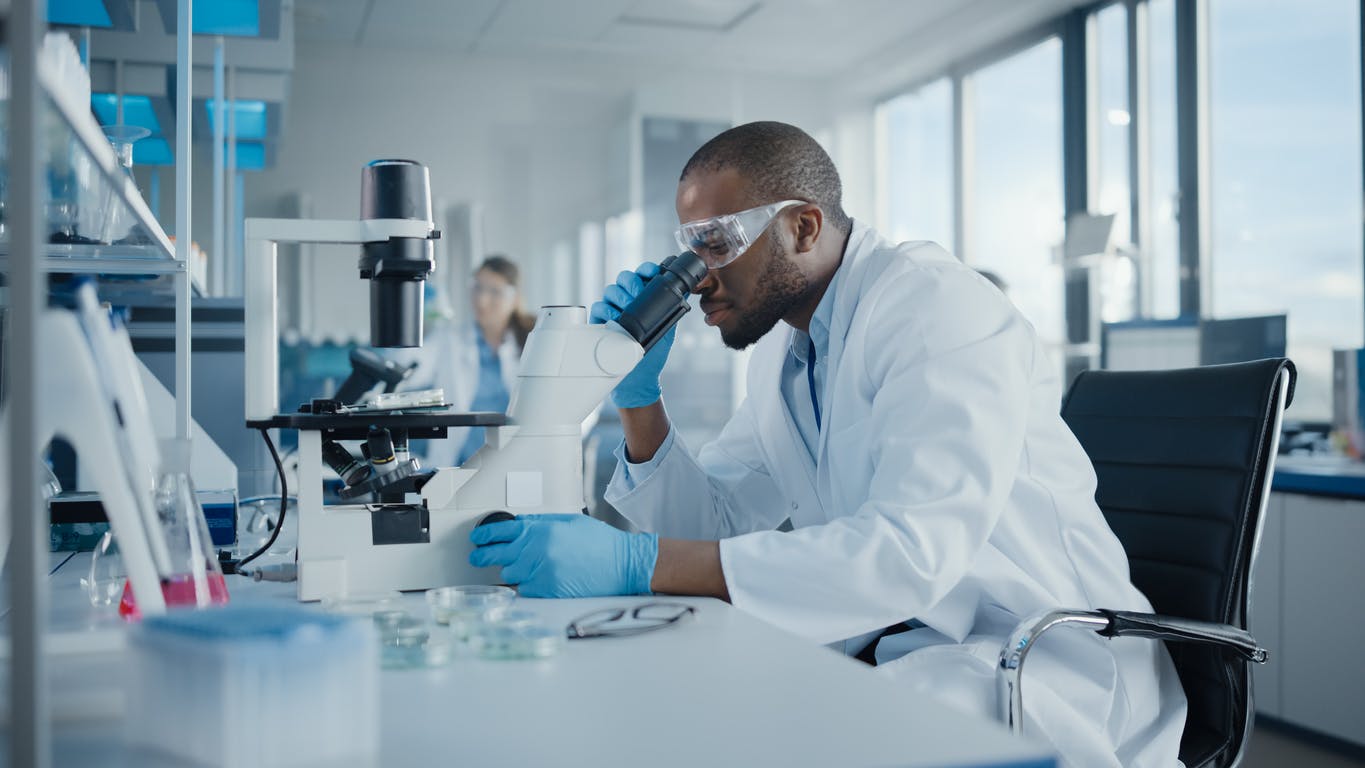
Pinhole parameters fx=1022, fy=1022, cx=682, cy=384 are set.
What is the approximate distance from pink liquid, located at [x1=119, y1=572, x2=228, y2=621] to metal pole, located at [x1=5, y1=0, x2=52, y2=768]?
0.79 ft

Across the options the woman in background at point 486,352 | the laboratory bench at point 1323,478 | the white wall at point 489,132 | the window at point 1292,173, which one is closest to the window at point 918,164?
the white wall at point 489,132

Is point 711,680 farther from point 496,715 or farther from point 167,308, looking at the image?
point 167,308

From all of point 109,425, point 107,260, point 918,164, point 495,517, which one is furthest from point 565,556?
point 918,164

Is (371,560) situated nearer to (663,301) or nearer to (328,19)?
(663,301)

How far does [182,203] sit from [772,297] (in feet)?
2.92

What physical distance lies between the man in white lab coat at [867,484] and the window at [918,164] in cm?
417

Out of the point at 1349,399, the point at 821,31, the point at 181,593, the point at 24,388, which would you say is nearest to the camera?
A: the point at 24,388

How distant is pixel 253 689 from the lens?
524mm

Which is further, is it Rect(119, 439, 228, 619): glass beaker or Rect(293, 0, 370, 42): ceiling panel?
Rect(293, 0, 370, 42): ceiling panel

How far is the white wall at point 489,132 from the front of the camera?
5.26 metres

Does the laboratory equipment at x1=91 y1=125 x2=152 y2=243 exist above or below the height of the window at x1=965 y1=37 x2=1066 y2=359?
below

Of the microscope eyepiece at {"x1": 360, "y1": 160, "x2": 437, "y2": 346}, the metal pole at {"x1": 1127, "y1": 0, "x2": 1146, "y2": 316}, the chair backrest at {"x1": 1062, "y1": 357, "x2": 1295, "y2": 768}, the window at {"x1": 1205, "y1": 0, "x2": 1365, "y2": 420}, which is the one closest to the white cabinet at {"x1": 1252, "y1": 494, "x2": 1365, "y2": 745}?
the window at {"x1": 1205, "y1": 0, "x2": 1365, "y2": 420}

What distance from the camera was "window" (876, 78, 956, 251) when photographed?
18.5 feet

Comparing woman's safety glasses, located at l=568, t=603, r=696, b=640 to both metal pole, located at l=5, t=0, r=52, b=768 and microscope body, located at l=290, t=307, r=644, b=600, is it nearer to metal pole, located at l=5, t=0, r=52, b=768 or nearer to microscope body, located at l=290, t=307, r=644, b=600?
microscope body, located at l=290, t=307, r=644, b=600
